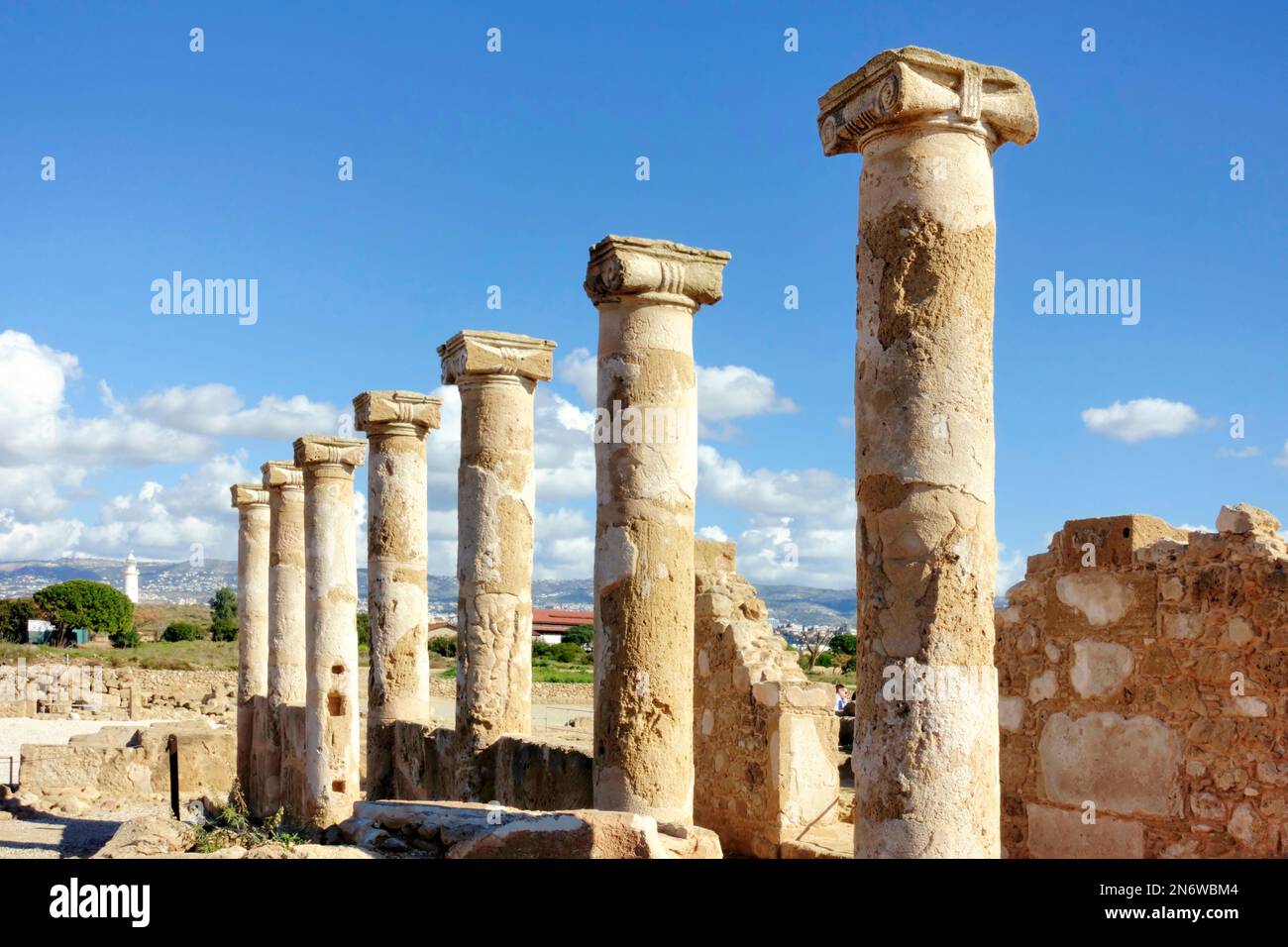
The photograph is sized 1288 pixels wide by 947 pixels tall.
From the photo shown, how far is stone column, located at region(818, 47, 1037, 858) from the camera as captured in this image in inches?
215

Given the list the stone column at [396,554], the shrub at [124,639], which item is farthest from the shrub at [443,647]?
the stone column at [396,554]

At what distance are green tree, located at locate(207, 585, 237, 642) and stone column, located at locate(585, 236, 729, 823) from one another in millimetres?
59792

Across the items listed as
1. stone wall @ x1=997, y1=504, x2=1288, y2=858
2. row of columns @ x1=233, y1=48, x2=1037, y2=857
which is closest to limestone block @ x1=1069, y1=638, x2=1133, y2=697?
stone wall @ x1=997, y1=504, x2=1288, y2=858

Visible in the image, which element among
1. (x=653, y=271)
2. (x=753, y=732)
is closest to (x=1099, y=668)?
(x=753, y=732)

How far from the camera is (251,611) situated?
20438 mm

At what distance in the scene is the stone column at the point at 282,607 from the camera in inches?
707

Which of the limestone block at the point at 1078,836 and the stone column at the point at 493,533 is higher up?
the stone column at the point at 493,533

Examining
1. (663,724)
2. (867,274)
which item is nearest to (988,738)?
(867,274)

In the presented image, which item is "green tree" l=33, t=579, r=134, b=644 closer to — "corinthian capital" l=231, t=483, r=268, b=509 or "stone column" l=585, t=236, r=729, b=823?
"corinthian capital" l=231, t=483, r=268, b=509

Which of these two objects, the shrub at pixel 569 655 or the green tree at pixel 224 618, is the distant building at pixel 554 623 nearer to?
the shrub at pixel 569 655

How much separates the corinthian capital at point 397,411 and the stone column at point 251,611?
22.8ft
